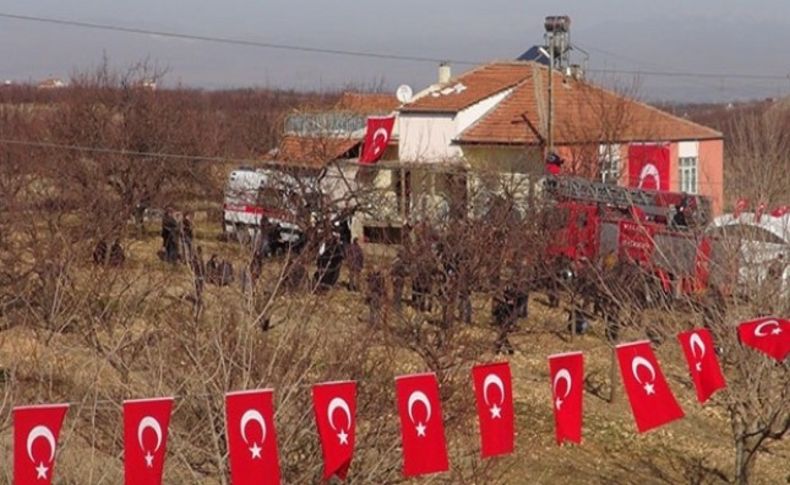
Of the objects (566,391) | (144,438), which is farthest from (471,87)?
(144,438)

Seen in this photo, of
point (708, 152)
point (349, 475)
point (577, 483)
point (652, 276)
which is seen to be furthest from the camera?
point (708, 152)

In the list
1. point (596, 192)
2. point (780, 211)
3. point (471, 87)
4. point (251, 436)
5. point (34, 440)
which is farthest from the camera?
point (471, 87)

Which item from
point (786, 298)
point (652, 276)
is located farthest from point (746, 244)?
point (652, 276)

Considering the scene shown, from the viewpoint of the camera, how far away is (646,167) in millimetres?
37781

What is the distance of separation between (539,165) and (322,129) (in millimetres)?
6964

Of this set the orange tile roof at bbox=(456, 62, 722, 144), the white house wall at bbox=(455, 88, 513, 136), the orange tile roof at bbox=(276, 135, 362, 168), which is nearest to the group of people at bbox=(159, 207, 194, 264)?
the orange tile roof at bbox=(276, 135, 362, 168)

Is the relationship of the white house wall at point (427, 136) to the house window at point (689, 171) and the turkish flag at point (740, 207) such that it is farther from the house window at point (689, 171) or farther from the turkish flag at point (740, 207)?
the turkish flag at point (740, 207)

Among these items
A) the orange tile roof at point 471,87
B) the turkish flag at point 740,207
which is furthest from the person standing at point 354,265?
the orange tile roof at point 471,87

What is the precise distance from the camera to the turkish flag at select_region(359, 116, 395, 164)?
36.1 m

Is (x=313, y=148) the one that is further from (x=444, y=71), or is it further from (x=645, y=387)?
(x=645, y=387)

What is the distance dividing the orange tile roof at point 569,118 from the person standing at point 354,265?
1157 centimetres

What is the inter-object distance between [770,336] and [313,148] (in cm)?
2578

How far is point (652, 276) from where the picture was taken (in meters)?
18.5

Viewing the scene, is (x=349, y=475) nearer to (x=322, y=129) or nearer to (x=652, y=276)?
(x=652, y=276)
